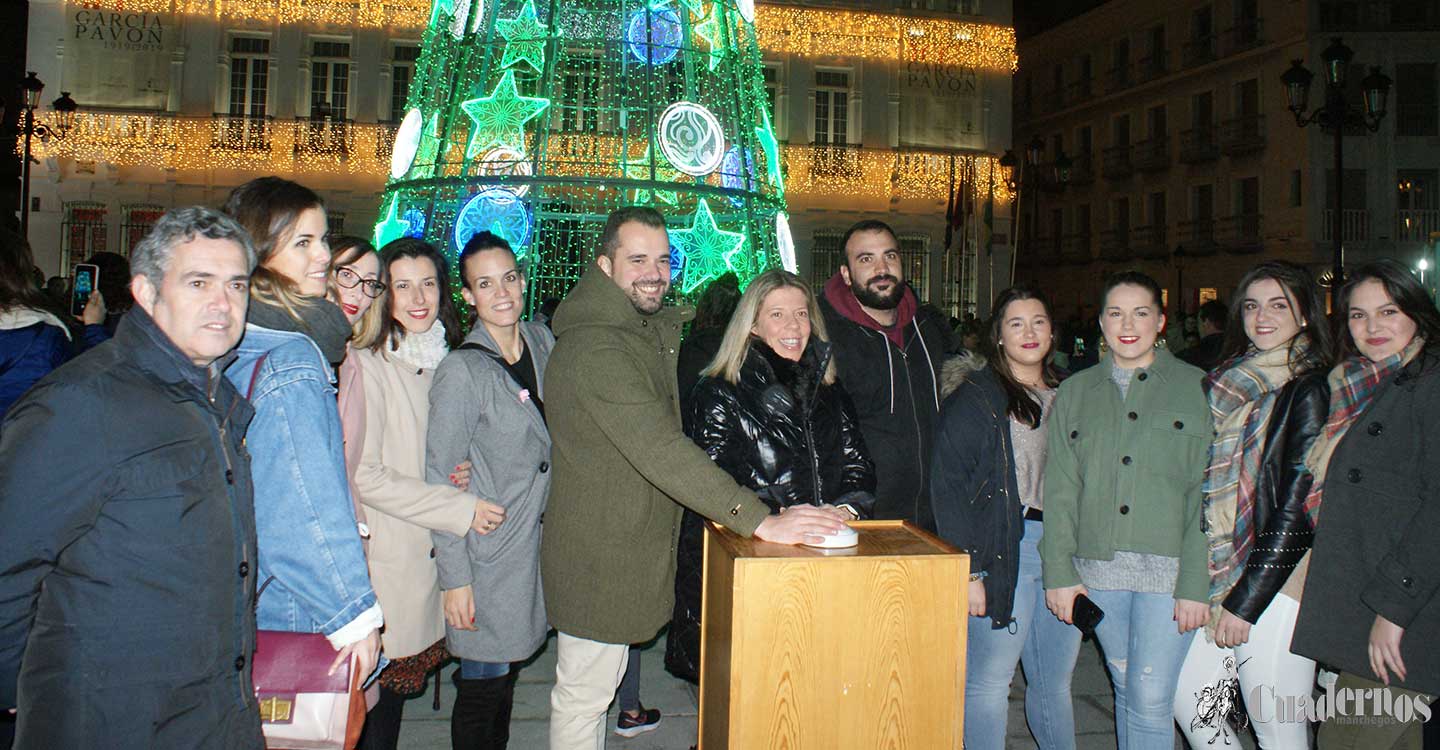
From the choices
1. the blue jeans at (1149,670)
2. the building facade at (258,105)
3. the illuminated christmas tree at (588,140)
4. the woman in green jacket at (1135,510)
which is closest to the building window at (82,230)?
the building facade at (258,105)

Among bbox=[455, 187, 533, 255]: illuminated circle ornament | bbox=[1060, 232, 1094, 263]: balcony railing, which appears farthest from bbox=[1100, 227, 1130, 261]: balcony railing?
bbox=[455, 187, 533, 255]: illuminated circle ornament

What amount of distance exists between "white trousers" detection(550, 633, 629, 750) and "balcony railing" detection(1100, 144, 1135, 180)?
3660 cm

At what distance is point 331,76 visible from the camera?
22656mm

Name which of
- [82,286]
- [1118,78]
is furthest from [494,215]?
[1118,78]

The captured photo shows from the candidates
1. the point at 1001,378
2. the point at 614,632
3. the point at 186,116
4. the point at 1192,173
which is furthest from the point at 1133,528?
the point at 1192,173

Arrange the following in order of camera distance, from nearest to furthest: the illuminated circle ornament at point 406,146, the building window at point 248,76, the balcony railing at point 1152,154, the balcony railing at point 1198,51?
the illuminated circle ornament at point 406,146
the building window at point 248,76
the balcony railing at point 1198,51
the balcony railing at point 1152,154

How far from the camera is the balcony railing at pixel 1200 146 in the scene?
32156 millimetres

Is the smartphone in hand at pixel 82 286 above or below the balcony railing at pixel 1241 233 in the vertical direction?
below

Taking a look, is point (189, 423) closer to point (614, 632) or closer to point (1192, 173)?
point (614, 632)

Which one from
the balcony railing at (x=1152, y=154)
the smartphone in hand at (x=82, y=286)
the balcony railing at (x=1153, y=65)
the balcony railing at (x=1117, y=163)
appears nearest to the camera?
the smartphone in hand at (x=82, y=286)

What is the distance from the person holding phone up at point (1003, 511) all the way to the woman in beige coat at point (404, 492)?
1.75m

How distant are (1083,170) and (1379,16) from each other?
10922 millimetres

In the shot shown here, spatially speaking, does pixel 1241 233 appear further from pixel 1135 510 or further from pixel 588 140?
pixel 1135 510

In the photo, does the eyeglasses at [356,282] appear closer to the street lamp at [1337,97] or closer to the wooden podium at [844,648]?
the wooden podium at [844,648]
